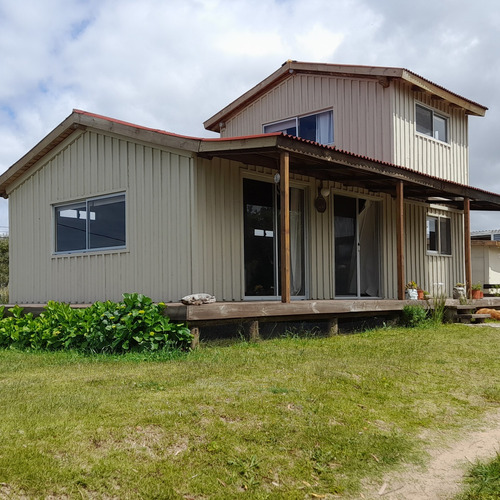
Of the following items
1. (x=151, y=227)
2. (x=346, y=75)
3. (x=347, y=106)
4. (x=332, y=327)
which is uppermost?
(x=346, y=75)

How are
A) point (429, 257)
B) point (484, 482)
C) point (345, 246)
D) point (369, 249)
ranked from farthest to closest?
point (429, 257) < point (369, 249) < point (345, 246) < point (484, 482)

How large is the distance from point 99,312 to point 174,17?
567cm

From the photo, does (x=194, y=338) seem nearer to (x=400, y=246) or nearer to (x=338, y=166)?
(x=338, y=166)

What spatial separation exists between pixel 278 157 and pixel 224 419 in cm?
567

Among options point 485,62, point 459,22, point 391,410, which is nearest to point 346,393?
point 391,410

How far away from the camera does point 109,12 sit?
9.86 metres

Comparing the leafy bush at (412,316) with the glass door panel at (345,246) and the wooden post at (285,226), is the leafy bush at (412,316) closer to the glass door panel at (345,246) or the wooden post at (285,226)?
the glass door panel at (345,246)

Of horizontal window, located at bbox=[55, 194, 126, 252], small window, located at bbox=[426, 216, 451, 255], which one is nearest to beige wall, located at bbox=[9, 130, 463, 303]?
horizontal window, located at bbox=[55, 194, 126, 252]

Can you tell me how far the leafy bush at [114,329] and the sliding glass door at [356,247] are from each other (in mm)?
5083

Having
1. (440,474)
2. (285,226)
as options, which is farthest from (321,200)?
(440,474)

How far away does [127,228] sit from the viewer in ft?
32.7

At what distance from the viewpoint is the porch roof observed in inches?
333

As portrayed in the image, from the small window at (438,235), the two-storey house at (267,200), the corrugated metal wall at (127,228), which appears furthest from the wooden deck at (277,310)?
the small window at (438,235)

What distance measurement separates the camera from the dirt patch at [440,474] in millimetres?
3662
